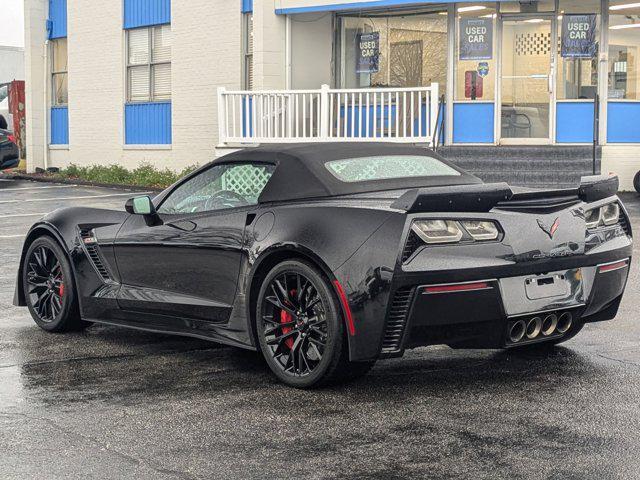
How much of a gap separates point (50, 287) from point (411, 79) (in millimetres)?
15421

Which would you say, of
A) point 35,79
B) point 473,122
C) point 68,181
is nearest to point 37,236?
point 473,122

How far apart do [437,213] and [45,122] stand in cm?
2631

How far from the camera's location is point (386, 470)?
180 inches

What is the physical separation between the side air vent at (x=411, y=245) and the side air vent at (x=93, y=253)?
2.56 metres

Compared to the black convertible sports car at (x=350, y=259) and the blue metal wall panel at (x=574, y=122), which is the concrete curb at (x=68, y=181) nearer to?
the blue metal wall panel at (x=574, y=122)

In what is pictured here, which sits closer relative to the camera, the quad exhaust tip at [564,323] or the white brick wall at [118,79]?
the quad exhaust tip at [564,323]

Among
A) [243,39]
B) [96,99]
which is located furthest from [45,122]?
[243,39]

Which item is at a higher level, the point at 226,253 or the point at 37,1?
the point at 37,1

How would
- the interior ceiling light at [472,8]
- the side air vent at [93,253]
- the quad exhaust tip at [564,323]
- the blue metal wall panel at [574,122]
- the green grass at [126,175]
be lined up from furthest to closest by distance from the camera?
the green grass at [126,175]
the interior ceiling light at [472,8]
the blue metal wall panel at [574,122]
the side air vent at [93,253]
the quad exhaust tip at [564,323]

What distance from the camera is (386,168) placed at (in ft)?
22.9

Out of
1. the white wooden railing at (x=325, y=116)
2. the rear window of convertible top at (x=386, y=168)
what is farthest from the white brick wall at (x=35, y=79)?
the rear window of convertible top at (x=386, y=168)

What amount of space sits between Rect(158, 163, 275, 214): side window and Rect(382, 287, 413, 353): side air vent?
4.48 ft

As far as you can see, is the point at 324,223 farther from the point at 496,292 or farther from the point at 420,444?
the point at 420,444

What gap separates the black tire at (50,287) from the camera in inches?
305
